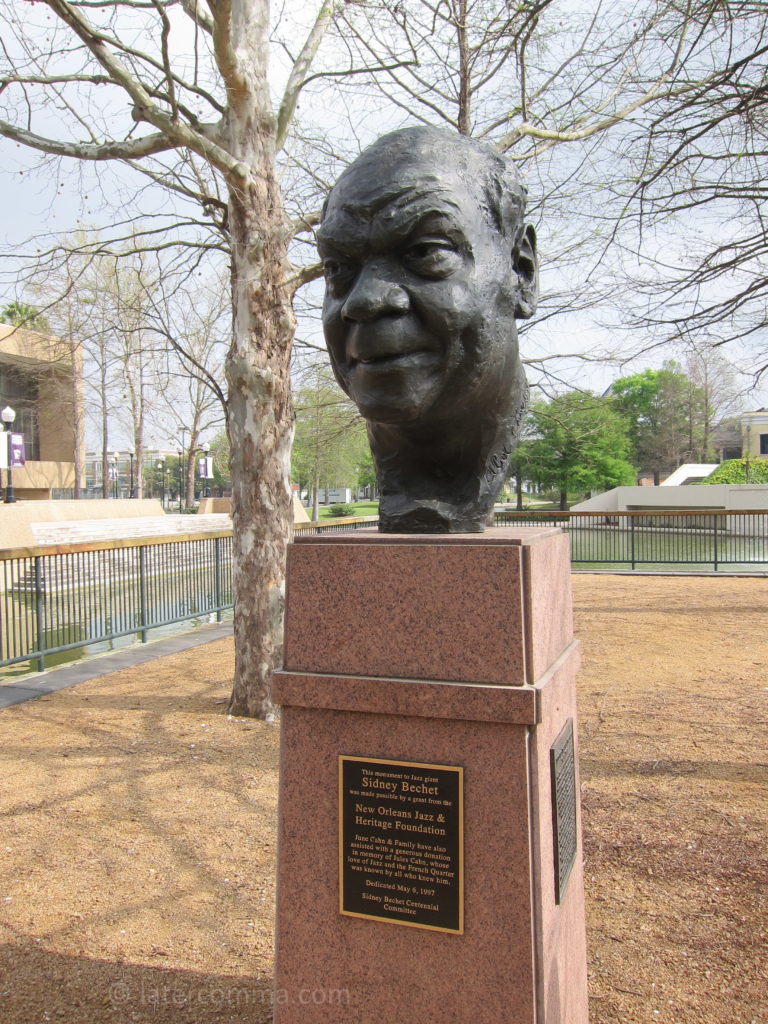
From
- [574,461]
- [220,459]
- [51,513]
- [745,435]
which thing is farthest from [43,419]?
[745,435]

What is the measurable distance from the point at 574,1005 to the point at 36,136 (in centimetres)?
852

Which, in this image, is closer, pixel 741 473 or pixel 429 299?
pixel 429 299

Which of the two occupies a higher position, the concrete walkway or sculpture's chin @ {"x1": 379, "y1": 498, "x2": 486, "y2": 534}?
sculpture's chin @ {"x1": 379, "y1": 498, "x2": 486, "y2": 534}

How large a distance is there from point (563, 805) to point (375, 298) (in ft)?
6.57

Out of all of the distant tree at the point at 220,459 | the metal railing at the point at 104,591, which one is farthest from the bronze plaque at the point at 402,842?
the distant tree at the point at 220,459

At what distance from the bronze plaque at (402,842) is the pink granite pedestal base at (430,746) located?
1.4 inches

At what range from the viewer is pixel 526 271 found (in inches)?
125

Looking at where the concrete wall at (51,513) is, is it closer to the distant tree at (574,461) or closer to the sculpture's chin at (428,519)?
the sculpture's chin at (428,519)

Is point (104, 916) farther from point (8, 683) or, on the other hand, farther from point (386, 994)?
point (8, 683)

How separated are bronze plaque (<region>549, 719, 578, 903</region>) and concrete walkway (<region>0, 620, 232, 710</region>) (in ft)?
23.1

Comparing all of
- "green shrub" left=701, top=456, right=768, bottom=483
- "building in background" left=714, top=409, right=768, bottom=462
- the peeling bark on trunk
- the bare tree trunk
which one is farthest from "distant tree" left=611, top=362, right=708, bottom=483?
the peeling bark on trunk

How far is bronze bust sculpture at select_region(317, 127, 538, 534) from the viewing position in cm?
260

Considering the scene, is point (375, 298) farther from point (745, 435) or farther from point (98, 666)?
point (745, 435)

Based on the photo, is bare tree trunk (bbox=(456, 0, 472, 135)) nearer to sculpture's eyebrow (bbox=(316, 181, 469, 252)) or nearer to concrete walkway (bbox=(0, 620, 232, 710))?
concrete walkway (bbox=(0, 620, 232, 710))
